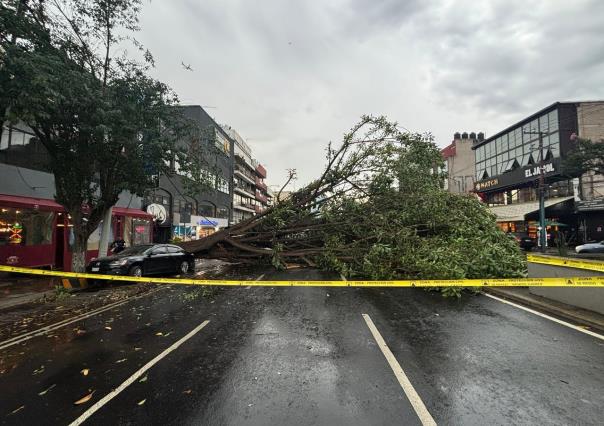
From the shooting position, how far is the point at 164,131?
1129 centimetres

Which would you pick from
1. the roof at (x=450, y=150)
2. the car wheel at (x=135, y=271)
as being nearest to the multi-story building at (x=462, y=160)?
the roof at (x=450, y=150)

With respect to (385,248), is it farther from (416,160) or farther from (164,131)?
(164,131)

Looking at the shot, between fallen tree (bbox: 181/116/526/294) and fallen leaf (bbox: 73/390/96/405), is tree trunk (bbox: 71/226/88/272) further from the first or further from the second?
fallen leaf (bbox: 73/390/96/405)

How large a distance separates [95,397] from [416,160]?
13.4 meters

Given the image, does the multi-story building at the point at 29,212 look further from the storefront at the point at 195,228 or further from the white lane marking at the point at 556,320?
the storefront at the point at 195,228

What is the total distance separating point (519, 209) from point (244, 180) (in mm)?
47130

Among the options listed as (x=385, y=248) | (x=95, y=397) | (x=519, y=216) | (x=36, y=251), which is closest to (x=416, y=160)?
(x=385, y=248)

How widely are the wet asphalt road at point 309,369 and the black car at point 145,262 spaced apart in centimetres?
403

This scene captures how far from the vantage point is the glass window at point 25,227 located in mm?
12544

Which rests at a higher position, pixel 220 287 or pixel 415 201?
pixel 415 201

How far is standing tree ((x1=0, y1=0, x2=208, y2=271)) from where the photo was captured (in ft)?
24.2

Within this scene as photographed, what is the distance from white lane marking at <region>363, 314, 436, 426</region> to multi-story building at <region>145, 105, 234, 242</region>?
9187 millimetres

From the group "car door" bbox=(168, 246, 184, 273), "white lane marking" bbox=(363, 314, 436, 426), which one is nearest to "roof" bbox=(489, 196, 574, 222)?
"car door" bbox=(168, 246, 184, 273)

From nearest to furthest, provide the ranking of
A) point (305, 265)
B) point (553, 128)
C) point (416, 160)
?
1. point (416, 160)
2. point (305, 265)
3. point (553, 128)
